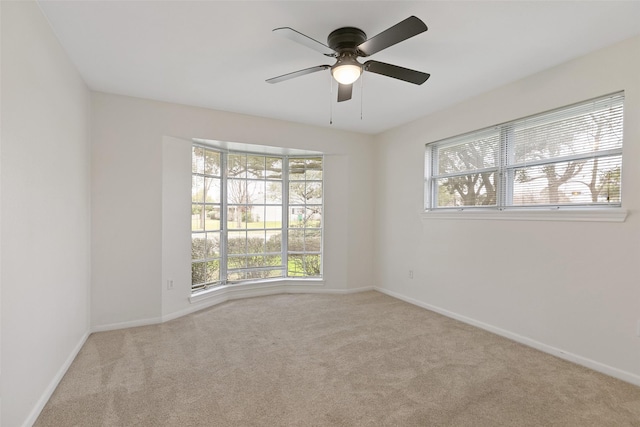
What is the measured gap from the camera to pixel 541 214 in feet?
9.14

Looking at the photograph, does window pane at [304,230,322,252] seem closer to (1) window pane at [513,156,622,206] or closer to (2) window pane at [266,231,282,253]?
(2) window pane at [266,231,282,253]

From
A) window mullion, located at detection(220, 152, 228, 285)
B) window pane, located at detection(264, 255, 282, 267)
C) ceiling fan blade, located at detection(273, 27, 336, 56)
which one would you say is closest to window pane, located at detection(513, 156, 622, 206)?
ceiling fan blade, located at detection(273, 27, 336, 56)

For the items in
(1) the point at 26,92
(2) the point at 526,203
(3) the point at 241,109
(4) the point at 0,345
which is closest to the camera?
(4) the point at 0,345

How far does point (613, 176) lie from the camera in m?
Answer: 2.44

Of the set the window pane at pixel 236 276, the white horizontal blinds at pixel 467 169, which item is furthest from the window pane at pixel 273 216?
the white horizontal blinds at pixel 467 169

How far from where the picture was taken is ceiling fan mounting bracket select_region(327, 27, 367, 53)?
2104mm

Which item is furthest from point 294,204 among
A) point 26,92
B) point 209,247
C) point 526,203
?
point 26,92

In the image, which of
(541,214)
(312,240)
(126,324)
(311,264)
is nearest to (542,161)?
(541,214)

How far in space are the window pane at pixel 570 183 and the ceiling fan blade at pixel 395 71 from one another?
5.21 feet

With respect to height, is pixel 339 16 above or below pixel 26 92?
above

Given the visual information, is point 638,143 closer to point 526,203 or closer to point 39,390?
point 526,203

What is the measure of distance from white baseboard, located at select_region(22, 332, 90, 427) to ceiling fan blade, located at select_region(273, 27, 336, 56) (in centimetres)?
266

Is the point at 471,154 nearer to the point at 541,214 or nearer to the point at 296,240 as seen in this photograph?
the point at 541,214

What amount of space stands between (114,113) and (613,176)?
4.66 metres
